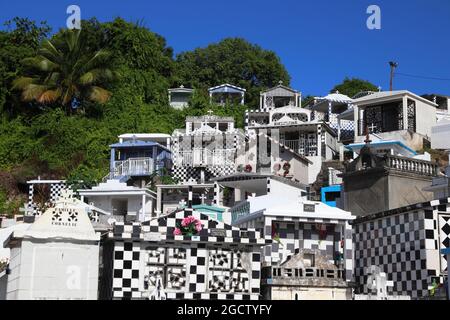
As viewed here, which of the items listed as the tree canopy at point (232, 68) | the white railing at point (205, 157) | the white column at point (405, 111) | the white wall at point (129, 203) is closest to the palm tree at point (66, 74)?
the white railing at point (205, 157)

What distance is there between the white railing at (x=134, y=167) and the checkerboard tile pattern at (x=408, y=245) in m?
26.9

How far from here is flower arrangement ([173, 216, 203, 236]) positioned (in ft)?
53.7

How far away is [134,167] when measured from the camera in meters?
46.3

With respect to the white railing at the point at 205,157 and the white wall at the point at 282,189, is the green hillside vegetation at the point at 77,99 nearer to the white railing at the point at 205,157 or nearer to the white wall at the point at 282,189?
the white railing at the point at 205,157

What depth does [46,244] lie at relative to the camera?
14.4 meters

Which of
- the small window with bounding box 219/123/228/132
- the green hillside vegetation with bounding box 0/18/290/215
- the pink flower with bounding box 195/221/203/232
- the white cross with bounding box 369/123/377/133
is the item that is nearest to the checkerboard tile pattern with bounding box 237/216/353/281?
the pink flower with bounding box 195/221/203/232

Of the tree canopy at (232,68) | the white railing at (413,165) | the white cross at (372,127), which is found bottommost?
the white railing at (413,165)

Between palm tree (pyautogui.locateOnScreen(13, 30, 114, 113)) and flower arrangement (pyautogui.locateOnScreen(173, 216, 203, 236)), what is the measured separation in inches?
1462

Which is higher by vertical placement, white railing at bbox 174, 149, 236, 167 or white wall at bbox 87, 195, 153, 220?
→ white railing at bbox 174, 149, 236, 167

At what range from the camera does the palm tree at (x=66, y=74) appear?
51.7 meters

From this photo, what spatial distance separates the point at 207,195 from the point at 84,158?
34.4ft

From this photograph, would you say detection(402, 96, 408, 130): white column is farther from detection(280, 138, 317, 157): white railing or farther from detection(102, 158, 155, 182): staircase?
detection(102, 158, 155, 182): staircase

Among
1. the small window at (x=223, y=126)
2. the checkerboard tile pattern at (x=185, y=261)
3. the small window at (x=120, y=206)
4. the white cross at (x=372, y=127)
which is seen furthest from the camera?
the small window at (x=223, y=126)
